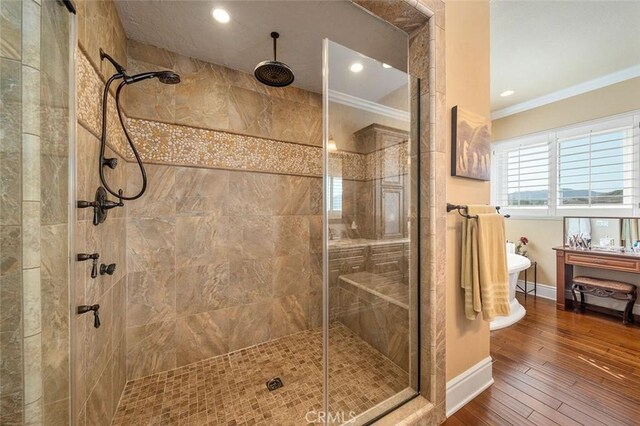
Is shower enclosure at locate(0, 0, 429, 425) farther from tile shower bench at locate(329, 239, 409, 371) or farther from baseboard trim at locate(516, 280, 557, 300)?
baseboard trim at locate(516, 280, 557, 300)

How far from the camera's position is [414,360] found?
1438 millimetres

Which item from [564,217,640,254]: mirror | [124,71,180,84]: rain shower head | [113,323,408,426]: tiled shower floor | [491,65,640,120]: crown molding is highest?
[491,65,640,120]: crown molding

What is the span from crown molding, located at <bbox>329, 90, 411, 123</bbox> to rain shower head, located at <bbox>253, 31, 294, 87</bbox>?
17.7 inches

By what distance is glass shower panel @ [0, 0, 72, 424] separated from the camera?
64 centimetres

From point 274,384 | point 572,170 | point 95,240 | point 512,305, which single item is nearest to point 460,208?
point 274,384

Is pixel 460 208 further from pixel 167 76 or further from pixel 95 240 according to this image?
pixel 95 240

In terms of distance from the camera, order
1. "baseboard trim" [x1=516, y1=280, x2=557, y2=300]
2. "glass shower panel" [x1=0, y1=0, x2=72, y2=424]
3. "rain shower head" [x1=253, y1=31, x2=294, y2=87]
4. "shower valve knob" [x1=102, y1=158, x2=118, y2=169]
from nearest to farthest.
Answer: "glass shower panel" [x1=0, y1=0, x2=72, y2=424]
"shower valve knob" [x1=102, y1=158, x2=118, y2=169]
"rain shower head" [x1=253, y1=31, x2=294, y2=87]
"baseboard trim" [x1=516, y1=280, x2=557, y2=300]

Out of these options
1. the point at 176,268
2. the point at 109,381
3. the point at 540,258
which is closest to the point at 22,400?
the point at 109,381

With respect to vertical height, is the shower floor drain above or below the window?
below

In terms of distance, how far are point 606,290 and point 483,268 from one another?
2.68 meters

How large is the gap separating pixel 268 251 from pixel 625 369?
3074mm

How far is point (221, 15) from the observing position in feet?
5.16

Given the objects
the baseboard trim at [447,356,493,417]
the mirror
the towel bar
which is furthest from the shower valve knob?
the mirror

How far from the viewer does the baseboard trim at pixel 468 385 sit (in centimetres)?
143
